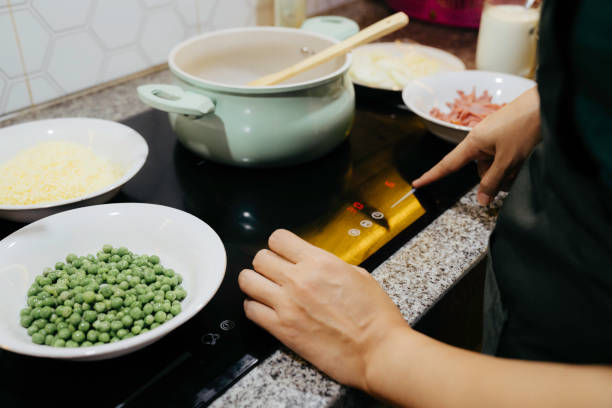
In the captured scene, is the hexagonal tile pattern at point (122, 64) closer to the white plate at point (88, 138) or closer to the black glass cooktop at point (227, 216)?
the black glass cooktop at point (227, 216)

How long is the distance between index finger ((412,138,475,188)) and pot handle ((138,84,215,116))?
349 millimetres

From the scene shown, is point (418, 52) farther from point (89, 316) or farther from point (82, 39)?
point (89, 316)

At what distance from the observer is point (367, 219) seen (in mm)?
772

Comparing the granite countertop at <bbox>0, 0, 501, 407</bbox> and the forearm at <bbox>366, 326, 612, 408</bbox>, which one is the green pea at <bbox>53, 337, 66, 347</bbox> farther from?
the forearm at <bbox>366, 326, 612, 408</bbox>

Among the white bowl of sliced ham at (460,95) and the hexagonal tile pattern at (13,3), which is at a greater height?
the hexagonal tile pattern at (13,3)

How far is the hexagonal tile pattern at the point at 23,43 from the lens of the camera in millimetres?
931

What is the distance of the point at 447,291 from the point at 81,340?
1.41 feet

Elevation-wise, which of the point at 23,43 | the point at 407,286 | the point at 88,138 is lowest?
the point at 407,286

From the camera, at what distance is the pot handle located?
2.48 ft

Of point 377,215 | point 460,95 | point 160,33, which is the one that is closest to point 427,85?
point 460,95

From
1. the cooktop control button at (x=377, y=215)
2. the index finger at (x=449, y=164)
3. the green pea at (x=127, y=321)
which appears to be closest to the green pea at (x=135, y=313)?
the green pea at (x=127, y=321)

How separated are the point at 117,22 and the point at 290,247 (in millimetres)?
738

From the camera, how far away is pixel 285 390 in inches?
20.8

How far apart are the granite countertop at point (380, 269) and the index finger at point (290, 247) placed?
0.11 m
